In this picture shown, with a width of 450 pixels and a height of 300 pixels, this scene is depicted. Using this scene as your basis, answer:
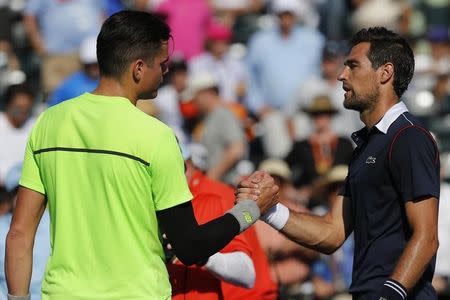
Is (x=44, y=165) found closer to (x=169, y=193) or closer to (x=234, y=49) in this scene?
(x=169, y=193)

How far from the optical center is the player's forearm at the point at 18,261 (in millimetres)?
4973

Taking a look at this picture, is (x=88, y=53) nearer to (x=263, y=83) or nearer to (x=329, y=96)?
(x=329, y=96)

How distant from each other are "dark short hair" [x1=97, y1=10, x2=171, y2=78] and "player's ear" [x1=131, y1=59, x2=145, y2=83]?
0.8 inches

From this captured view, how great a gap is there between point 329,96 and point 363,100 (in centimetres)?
662

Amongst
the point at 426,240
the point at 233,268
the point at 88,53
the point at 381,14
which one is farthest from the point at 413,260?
the point at 381,14

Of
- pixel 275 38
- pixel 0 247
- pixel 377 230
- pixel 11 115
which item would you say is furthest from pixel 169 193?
pixel 275 38

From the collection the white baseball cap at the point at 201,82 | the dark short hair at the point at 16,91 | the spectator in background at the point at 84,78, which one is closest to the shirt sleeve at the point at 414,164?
the spectator in background at the point at 84,78

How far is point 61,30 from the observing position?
1342cm

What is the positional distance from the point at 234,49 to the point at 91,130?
991cm

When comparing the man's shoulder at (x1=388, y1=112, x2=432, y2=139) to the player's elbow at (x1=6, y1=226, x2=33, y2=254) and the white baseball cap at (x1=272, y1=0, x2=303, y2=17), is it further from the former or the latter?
the white baseball cap at (x1=272, y1=0, x2=303, y2=17)

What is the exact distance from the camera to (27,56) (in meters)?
14.7

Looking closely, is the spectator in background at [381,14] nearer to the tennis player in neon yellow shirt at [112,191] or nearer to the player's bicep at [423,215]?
the player's bicep at [423,215]

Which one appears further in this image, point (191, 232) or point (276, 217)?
point (276, 217)

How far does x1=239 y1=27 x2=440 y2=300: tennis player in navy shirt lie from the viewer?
520cm
